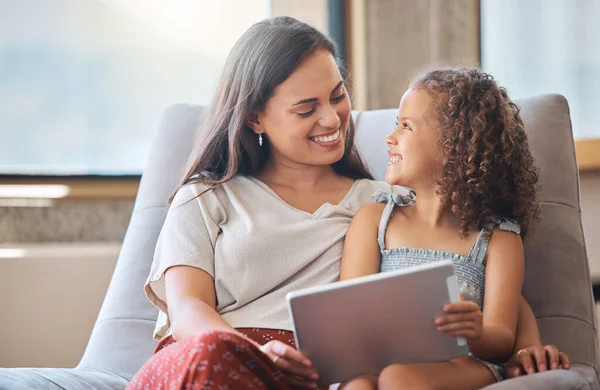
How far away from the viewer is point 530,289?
59.6 inches

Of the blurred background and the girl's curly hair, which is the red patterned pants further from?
the blurred background

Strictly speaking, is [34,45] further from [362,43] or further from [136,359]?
[136,359]

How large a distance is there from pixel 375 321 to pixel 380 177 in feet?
2.27

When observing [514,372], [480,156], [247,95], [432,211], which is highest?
[247,95]

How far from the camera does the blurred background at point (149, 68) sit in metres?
2.38

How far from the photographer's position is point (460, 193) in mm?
1354

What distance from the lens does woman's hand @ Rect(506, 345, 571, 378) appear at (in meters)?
1.23

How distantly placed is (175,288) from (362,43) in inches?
51.1

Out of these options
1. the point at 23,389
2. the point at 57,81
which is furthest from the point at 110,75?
the point at 23,389

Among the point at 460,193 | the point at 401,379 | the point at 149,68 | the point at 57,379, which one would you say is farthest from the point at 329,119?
the point at 149,68

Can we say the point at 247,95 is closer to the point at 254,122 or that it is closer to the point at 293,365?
the point at 254,122

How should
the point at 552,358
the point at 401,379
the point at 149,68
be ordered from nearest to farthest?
the point at 401,379
the point at 552,358
the point at 149,68

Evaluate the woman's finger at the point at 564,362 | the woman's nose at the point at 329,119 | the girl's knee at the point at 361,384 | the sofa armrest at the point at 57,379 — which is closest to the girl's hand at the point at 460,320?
the girl's knee at the point at 361,384

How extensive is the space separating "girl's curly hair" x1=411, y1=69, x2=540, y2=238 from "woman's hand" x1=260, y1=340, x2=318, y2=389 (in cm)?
43
